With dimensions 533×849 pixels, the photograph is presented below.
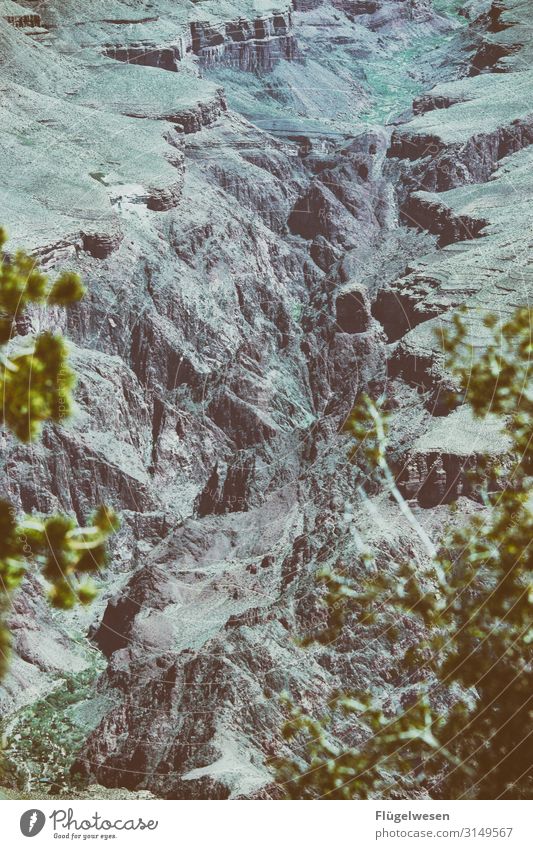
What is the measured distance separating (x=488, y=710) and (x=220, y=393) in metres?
1.87

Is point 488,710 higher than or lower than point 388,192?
lower

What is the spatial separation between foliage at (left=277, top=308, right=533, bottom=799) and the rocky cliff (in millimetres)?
96

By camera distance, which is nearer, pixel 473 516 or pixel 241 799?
pixel 241 799

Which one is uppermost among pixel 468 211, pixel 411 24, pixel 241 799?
pixel 411 24

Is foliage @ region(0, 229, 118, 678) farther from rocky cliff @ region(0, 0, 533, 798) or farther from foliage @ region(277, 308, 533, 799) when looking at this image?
foliage @ region(277, 308, 533, 799)

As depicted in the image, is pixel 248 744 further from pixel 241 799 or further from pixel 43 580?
pixel 43 580

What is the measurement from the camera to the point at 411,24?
21.0 feet

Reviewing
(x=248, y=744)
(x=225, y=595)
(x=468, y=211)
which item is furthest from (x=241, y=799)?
(x=468, y=211)

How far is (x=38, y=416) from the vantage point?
561 centimetres

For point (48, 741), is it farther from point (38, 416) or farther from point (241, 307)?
point (241, 307)

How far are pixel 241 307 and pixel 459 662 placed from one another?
1.98m
